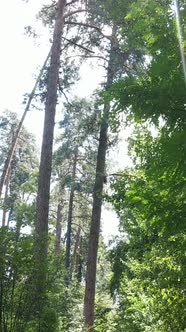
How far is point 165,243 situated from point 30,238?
2951 millimetres

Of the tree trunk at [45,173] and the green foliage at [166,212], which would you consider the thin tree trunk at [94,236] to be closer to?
the tree trunk at [45,173]

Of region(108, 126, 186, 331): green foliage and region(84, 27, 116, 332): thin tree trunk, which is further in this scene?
region(84, 27, 116, 332): thin tree trunk

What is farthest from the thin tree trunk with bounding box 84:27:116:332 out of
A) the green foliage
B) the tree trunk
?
the green foliage

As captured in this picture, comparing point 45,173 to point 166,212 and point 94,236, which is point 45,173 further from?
point 166,212

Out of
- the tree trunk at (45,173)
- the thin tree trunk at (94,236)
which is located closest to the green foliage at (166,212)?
the tree trunk at (45,173)

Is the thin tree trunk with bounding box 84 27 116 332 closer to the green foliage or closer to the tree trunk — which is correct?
the tree trunk

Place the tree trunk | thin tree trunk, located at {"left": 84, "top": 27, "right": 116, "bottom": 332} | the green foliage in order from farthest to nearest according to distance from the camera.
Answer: thin tree trunk, located at {"left": 84, "top": 27, "right": 116, "bottom": 332} → the tree trunk → the green foliage

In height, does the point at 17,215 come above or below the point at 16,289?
above

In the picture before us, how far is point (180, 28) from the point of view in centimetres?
495

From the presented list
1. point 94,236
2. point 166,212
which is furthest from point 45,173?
point 166,212

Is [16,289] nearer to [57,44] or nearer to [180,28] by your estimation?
[180,28]

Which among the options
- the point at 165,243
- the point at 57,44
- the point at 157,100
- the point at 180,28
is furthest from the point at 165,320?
the point at 57,44

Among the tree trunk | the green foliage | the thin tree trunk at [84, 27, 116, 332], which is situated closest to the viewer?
the green foliage

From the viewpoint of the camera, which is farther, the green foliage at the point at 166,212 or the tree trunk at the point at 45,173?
the tree trunk at the point at 45,173
